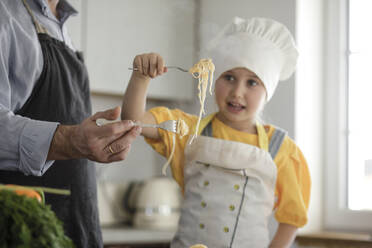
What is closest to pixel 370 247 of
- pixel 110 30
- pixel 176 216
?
pixel 176 216

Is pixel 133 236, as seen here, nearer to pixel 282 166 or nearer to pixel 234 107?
pixel 282 166

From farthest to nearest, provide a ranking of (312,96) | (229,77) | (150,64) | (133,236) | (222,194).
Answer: (312,96), (133,236), (222,194), (229,77), (150,64)

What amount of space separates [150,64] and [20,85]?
234 mm

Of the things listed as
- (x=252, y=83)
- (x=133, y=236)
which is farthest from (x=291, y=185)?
(x=133, y=236)

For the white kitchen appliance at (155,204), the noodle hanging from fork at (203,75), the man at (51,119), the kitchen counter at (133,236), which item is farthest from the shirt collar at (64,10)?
the white kitchen appliance at (155,204)

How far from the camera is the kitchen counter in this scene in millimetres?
1954

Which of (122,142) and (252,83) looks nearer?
(122,142)

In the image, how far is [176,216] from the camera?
2.26 m

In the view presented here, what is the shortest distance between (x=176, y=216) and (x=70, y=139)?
1540 millimetres

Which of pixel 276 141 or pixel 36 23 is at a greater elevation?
pixel 36 23

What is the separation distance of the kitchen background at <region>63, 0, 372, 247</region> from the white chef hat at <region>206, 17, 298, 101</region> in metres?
0.05

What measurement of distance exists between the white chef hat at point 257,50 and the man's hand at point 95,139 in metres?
0.23

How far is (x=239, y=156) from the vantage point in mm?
1088

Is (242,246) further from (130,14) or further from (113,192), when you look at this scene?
(113,192)
